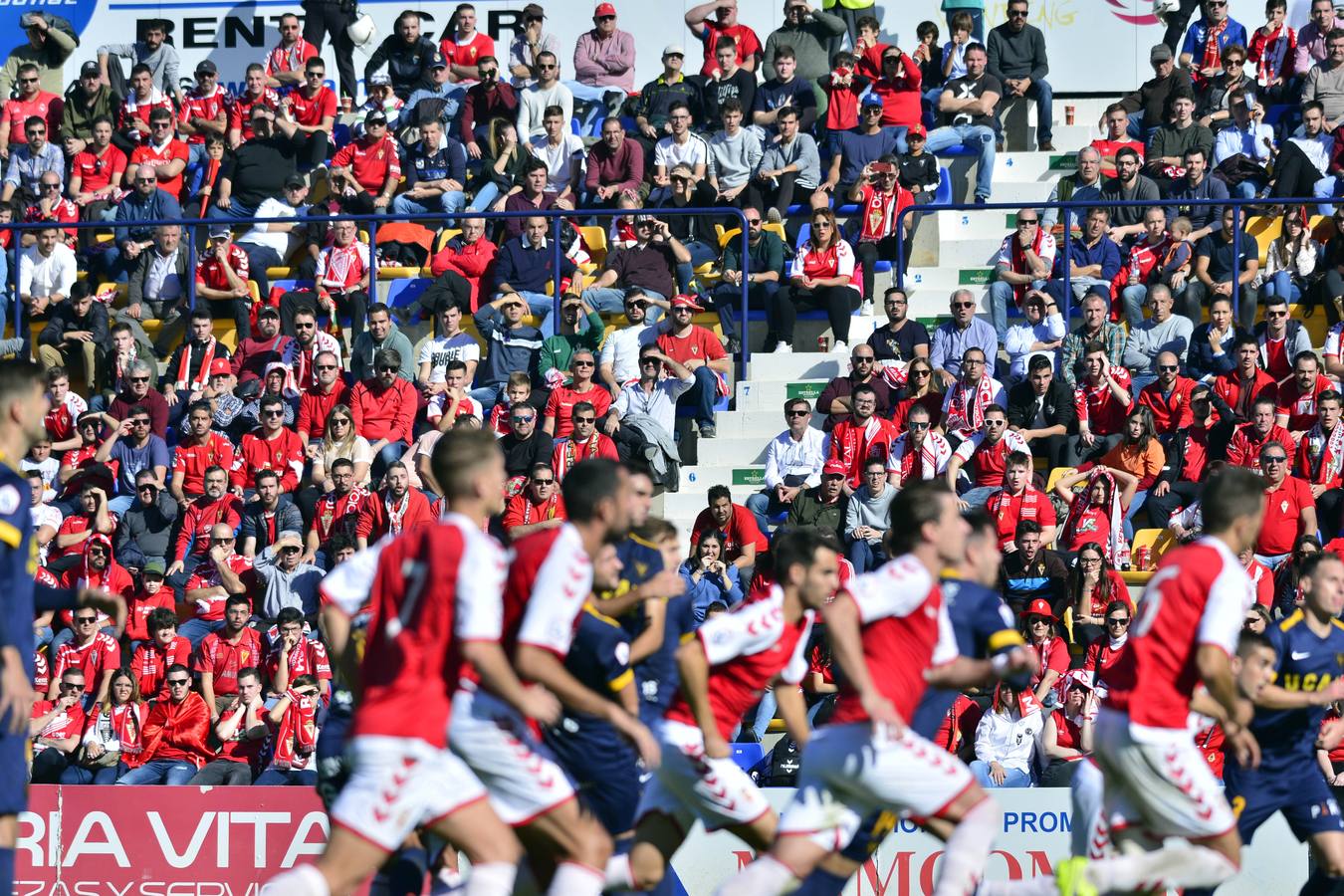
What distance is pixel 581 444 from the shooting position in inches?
656

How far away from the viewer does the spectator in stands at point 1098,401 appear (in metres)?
16.4

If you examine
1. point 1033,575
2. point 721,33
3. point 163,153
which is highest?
point 721,33

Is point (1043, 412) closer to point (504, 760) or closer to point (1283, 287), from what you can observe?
point (1283, 287)

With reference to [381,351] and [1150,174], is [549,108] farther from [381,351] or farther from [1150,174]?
[1150,174]

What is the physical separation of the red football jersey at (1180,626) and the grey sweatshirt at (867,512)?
767cm

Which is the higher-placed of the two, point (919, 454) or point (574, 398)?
point (574, 398)

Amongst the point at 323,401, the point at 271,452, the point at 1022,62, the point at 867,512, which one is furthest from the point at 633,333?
the point at 1022,62

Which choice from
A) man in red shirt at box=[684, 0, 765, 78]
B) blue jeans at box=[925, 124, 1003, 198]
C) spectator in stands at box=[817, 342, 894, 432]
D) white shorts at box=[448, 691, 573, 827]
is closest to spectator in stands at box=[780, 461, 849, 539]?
spectator in stands at box=[817, 342, 894, 432]

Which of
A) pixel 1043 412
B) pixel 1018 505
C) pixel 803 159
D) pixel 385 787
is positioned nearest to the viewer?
pixel 385 787

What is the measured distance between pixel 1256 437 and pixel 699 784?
8.60 meters

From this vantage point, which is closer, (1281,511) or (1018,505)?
(1281,511)

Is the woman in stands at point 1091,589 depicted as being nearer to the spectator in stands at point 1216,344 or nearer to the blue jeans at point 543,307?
the spectator in stands at point 1216,344

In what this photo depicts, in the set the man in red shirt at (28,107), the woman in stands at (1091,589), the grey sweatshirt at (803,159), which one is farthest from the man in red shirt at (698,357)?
→ the man in red shirt at (28,107)

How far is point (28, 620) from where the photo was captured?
772cm
